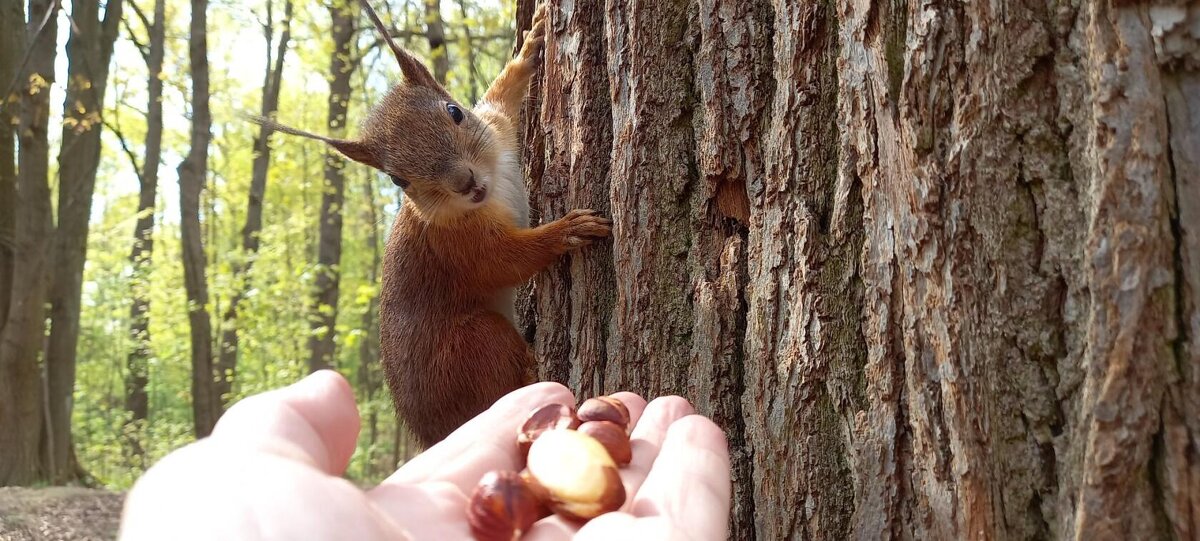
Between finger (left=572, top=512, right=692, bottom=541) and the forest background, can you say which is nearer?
finger (left=572, top=512, right=692, bottom=541)

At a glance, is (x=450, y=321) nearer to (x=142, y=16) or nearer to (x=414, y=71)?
(x=414, y=71)

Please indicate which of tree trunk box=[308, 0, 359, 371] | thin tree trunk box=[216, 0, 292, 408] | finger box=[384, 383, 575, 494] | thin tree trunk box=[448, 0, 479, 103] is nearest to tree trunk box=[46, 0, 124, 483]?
tree trunk box=[308, 0, 359, 371]

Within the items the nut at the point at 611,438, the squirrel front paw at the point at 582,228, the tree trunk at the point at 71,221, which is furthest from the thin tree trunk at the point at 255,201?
the nut at the point at 611,438

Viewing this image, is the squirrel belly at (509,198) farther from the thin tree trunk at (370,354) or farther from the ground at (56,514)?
the thin tree trunk at (370,354)

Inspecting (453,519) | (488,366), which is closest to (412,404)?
(488,366)

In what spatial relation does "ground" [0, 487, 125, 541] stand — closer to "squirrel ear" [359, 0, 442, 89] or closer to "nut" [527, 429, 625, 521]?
→ "squirrel ear" [359, 0, 442, 89]

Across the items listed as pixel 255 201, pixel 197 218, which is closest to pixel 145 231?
pixel 255 201
